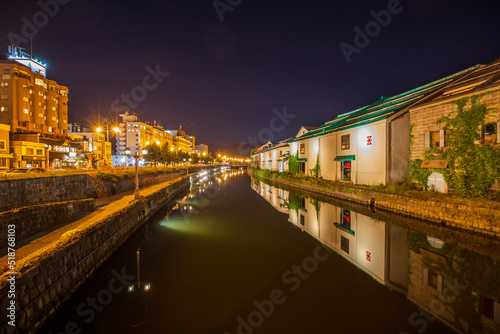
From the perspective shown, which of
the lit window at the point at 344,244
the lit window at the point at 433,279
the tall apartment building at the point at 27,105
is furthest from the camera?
the tall apartment building at the point at 27,105

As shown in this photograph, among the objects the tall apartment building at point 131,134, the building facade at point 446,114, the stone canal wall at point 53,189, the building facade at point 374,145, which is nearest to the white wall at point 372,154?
the building facade at point 374,145

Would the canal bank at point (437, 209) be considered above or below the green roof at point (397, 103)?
below

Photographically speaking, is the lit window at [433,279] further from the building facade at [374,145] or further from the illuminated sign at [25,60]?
the illuminated sign at [25,60]

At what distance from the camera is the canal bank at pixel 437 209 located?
10.2 meters

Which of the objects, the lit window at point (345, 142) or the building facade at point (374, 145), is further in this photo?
the lit window at point (345, 142)

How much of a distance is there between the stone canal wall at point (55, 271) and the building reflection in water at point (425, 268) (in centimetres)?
825

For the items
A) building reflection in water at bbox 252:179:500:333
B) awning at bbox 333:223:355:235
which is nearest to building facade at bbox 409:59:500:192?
building reflection in water at bbox 252:179:500:333

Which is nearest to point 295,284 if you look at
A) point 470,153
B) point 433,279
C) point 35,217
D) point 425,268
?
point 433,279

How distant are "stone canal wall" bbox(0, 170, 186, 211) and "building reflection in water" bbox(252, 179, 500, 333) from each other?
53.2ft

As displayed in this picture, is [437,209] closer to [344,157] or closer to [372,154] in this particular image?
[372,154]

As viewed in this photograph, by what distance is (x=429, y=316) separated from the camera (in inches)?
211

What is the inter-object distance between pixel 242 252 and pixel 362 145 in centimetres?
1660

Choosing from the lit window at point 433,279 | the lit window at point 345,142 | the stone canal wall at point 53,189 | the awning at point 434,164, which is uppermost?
the lit window at point 345,142

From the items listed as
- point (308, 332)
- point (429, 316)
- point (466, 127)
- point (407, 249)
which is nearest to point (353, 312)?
point (308, 332)
